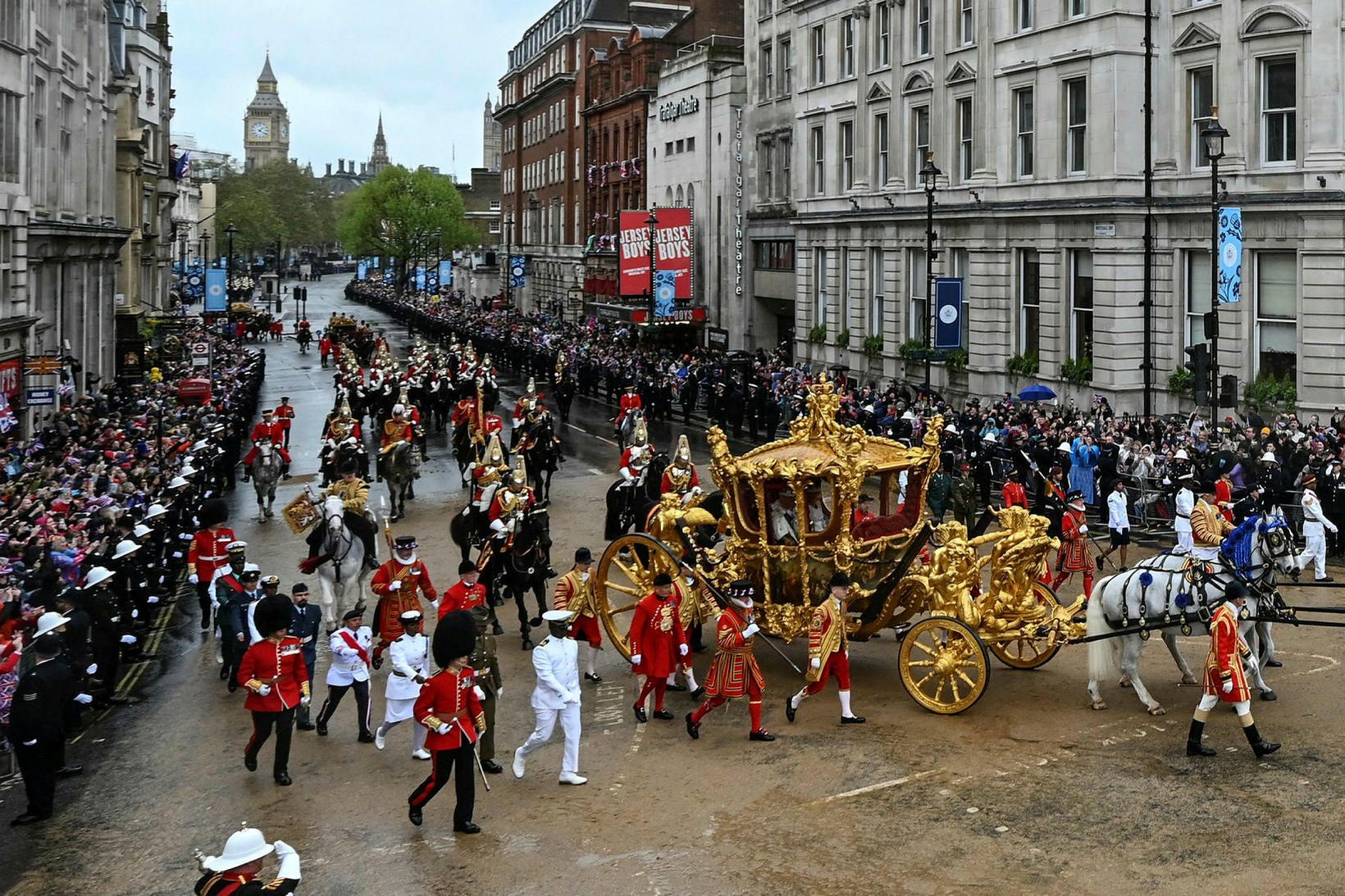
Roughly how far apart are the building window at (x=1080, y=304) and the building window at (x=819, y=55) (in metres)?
15.8

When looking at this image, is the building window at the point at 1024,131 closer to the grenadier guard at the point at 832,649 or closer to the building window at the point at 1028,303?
the building window at the point at 1028,303

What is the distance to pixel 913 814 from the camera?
37.9 feet

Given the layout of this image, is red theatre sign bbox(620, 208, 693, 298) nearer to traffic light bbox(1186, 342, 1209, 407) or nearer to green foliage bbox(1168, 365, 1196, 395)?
green foliage bbox(1168, 365, 1196, 395)

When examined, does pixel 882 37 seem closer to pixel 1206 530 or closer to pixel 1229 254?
pixel 1229 254

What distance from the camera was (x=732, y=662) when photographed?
1352cm

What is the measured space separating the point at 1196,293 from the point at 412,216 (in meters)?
103

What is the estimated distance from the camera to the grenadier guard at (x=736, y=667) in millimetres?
13492

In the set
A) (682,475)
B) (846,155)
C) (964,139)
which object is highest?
(846,155)

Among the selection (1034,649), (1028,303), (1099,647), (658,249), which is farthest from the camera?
(658,249)

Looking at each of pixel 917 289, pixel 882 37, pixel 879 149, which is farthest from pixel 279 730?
pixel 882 37

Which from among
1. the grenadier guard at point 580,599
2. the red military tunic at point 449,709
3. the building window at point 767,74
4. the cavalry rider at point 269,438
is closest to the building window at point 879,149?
the building window at point 767,74

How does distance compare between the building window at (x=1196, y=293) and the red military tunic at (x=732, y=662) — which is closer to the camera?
the red military tunic at (x=732, y=662)

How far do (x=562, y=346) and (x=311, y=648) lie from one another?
4158cm

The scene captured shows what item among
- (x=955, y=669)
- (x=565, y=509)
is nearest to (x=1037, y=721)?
(x=955, y=669)
